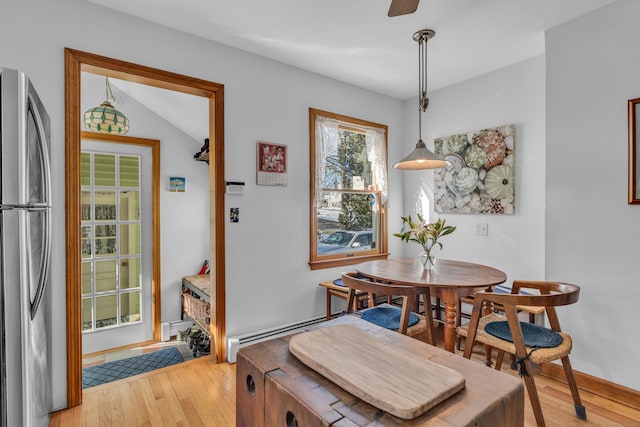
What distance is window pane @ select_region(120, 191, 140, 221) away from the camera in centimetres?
377

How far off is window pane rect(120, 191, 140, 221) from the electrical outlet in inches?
145

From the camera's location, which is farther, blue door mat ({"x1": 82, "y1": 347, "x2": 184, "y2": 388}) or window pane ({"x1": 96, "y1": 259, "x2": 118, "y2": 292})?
window pane ({"x1": 96, "y1": 259, "x2": 118, "y2": 292})

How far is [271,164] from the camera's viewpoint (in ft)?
9.41

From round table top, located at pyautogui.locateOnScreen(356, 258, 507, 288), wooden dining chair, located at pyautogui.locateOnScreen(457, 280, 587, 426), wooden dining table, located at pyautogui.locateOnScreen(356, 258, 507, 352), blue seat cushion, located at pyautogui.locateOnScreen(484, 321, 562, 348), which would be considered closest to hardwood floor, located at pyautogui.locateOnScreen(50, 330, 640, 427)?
wooden dining chair, located at pyautogui.locateOnScreen(457, 280, 587, 426)

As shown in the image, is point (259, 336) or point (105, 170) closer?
point (259, 336)

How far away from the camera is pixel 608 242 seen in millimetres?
2135

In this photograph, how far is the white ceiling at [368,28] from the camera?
2.12 metres

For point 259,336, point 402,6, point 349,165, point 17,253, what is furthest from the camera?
point 349,165

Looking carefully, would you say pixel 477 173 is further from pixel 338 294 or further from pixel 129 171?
pixel 129 171

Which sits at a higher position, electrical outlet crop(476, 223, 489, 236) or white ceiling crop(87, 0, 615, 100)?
white ceiling crop(87, 0, 615, 100)

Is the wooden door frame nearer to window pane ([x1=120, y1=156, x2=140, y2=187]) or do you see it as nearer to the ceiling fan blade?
the ceiling fan blade

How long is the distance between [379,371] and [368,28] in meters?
2.29

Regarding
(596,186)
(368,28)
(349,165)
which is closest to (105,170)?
(349,165)

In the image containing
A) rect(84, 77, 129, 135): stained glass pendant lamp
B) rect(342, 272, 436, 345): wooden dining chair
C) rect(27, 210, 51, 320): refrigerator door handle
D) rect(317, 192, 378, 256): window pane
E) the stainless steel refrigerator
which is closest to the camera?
the stainless steel refrigerator
